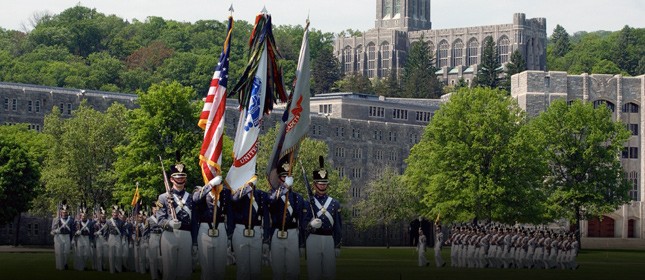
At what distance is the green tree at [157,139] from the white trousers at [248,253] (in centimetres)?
5100

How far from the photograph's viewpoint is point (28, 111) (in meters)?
143

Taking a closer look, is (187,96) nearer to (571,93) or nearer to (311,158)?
(311,158)

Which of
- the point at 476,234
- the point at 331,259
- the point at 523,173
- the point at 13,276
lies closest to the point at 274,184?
the point at 331,259

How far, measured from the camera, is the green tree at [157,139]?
90.2 metres

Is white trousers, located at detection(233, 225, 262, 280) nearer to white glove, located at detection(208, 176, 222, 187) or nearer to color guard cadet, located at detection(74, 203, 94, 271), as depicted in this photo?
white glove, located at detection(208, 176, 222, 187)

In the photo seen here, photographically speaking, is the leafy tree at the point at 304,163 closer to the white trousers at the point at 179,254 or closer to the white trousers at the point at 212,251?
the white trousers at the point at 212,251

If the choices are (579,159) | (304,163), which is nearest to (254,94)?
(579,159)

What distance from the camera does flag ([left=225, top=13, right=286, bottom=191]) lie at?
39.8 meters

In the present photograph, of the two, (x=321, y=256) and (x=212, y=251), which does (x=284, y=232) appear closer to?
(x=321, y=256)

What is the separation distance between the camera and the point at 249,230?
3869 cm

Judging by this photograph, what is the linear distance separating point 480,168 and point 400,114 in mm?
96133

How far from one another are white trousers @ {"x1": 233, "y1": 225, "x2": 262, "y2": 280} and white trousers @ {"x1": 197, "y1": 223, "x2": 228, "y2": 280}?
337mm

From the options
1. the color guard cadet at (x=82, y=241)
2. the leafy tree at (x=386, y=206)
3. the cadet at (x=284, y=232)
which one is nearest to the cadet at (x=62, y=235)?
the color guard cadet at (x=82, y=241)

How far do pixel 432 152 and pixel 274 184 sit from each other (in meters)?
65.1
